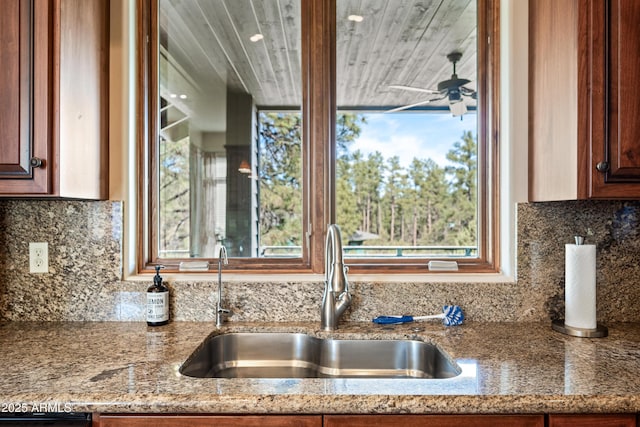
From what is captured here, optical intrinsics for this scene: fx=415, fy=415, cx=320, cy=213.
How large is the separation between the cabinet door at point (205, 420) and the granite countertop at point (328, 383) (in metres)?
0.02

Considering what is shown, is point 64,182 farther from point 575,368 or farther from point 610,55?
point 610,55

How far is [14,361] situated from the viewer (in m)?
1.18

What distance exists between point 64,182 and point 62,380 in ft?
2.07

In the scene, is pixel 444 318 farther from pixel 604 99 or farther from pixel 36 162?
pixel 36 162

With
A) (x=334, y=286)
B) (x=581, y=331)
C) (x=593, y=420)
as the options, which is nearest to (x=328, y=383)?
(x=334, y=286)

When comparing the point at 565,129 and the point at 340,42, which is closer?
the point at 565,129

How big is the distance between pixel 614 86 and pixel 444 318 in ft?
3.10

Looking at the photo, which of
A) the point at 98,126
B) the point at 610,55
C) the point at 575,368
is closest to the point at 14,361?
the point at 98,126

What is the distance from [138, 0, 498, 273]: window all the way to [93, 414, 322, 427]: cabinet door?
2.57 feet

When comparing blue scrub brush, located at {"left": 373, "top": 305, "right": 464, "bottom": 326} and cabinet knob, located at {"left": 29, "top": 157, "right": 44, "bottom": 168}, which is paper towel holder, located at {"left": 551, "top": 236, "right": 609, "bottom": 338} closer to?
blue scrub brush, located at {"left": 373, "top": 305, "right": 464, "bottom": 326}

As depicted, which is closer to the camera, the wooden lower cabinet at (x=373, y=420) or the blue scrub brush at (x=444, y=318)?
the wooden lower cabinet at (x=373, y=420)

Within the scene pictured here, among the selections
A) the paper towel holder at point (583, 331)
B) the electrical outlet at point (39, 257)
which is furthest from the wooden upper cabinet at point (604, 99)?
the electrical outlet at point (39, 257)

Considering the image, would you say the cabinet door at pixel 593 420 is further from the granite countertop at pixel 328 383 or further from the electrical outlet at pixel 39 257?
the electrical outlet at pixel 39 257

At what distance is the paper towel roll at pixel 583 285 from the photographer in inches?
56.4
